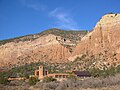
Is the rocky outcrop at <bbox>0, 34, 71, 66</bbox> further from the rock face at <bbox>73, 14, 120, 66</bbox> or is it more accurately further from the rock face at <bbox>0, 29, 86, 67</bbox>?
the rock face at <bbox>73, 14, 120, 66</bbox>

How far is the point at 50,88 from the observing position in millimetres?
34594

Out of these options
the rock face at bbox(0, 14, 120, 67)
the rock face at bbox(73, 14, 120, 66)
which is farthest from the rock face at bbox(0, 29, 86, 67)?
the rock face at bbox(73, 14, 120, 66)

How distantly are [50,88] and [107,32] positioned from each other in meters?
71.2

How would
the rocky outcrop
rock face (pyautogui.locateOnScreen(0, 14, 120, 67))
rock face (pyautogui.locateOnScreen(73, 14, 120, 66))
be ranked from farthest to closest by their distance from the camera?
the rocky outcrop < rock face (pyautogui.locateOnScreen(0, 14, 120, 67)) < rock face (pyautogui.locateOnScreen(73, 14, 120, 66))

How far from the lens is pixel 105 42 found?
9925cm

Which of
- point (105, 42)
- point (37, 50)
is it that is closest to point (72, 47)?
point (37, 50)

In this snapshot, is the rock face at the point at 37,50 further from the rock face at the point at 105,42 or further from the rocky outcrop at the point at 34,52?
the rock face at the point at 105,42

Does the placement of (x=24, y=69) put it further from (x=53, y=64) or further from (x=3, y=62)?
(x=3, y=62)

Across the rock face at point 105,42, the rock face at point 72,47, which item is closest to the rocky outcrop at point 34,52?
the rock face at point 72,47

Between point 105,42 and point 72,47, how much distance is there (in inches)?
1071

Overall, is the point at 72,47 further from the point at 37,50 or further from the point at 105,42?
the point at 105,42

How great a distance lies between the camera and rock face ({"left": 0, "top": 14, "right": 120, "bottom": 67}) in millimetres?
92875

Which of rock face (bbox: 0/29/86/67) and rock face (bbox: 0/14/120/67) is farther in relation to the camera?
rock face (bbox: 0/29/86/67)

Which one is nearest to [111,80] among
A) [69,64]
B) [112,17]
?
[69,64]
